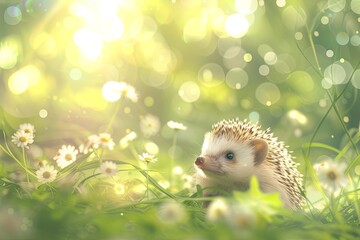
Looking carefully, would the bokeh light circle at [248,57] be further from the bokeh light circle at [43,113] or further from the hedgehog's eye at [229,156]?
the hedgehog's eye at [229,156]

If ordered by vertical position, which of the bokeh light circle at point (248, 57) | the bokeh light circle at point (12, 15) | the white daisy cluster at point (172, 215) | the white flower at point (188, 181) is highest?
the bokeh light circle at point (248, 57)

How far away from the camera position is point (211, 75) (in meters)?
5.86

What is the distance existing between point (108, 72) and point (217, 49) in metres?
1.24

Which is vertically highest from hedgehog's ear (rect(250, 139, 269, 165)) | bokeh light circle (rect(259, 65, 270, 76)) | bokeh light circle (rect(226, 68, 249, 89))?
bokeh light circle (rect(259, 65, 270, 76))

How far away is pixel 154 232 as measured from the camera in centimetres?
119

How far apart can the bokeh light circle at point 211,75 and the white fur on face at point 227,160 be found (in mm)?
3282

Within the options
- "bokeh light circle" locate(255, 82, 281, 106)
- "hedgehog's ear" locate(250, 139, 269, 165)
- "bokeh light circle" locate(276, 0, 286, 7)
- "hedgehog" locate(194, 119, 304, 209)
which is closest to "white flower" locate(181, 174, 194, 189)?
"hedgehog" locate(194, 119, 304, 209)

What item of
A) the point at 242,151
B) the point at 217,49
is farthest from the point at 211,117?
the point at 242,151

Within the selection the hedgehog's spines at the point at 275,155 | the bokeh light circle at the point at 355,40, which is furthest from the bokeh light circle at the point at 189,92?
the hedgehog's spines at the point at 275,155

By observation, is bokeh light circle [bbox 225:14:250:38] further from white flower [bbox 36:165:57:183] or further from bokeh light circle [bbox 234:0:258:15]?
white flower [bbox 36:165:57:183]

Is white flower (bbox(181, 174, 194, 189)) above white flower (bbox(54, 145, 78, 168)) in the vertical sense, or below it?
above

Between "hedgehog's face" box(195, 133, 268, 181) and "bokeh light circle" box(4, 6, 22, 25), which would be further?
"bokeh light circle" box(4, 6, 22, 25)

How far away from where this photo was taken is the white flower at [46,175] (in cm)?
205

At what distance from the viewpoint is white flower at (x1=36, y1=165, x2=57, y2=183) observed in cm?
205
